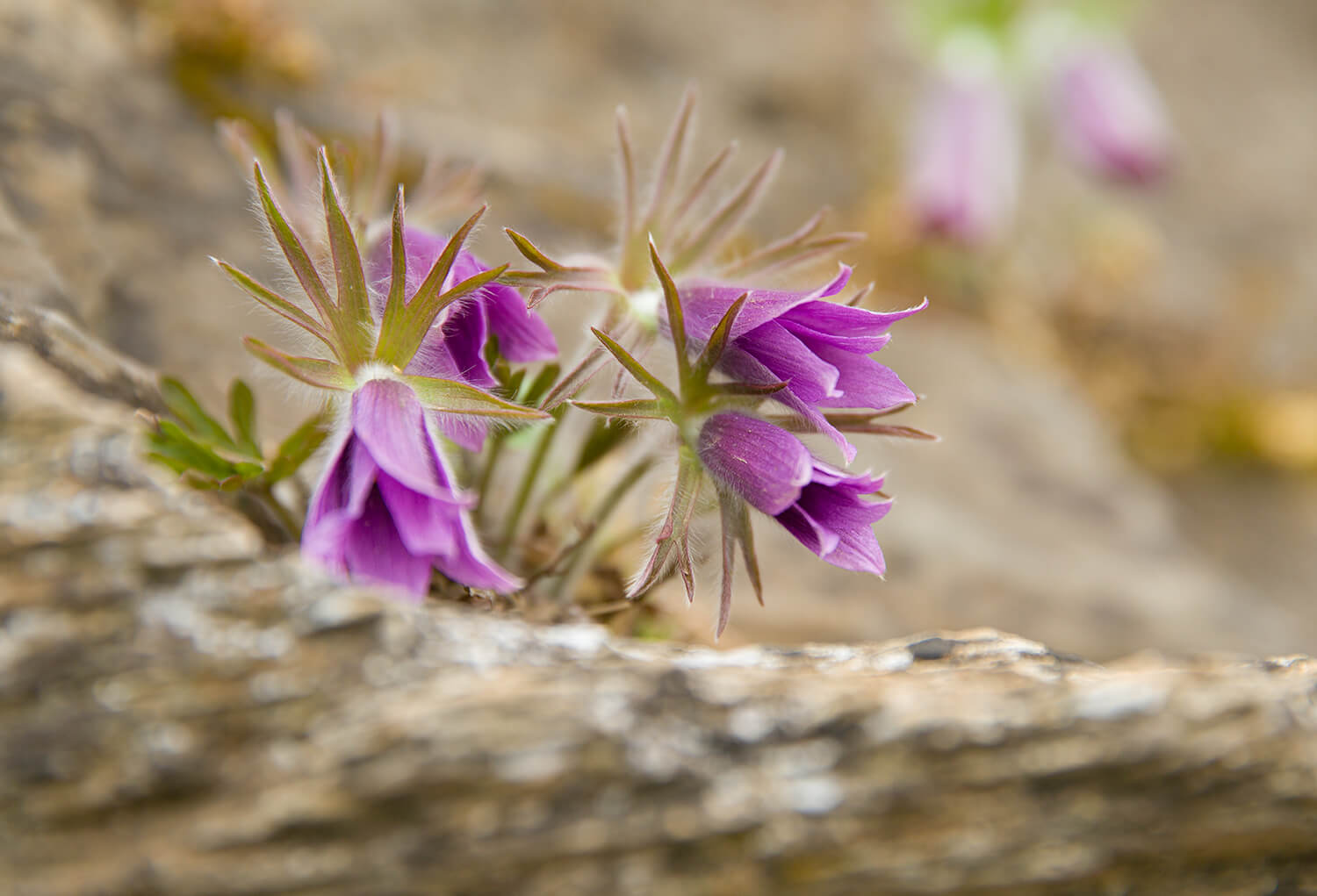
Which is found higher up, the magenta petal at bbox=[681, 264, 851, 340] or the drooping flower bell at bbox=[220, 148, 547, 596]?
the magenta petal at bbox=[681, 264, 851, 340]

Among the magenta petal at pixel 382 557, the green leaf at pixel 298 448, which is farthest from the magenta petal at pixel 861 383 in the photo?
the green leaf at pixel 298 448

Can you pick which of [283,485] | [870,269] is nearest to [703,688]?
[283,485]

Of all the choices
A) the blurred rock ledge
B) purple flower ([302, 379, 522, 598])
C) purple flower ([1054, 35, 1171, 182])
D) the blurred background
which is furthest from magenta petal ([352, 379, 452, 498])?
purple flower ([1054, 35, 1171, 182])

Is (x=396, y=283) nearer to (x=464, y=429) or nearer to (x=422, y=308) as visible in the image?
(x=422, y=308)

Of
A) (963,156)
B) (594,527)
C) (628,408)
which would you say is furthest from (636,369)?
(963,156)

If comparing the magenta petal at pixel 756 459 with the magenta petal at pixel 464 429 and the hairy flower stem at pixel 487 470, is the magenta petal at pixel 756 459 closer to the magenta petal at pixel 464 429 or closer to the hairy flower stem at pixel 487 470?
the magenta petal at pixel 464 429

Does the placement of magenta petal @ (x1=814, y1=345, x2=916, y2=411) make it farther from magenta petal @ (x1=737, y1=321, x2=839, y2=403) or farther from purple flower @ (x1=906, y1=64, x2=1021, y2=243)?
purple flower @ (x1=906, y1=64, x2=1021, y2=243)

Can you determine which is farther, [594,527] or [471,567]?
[594,527]
